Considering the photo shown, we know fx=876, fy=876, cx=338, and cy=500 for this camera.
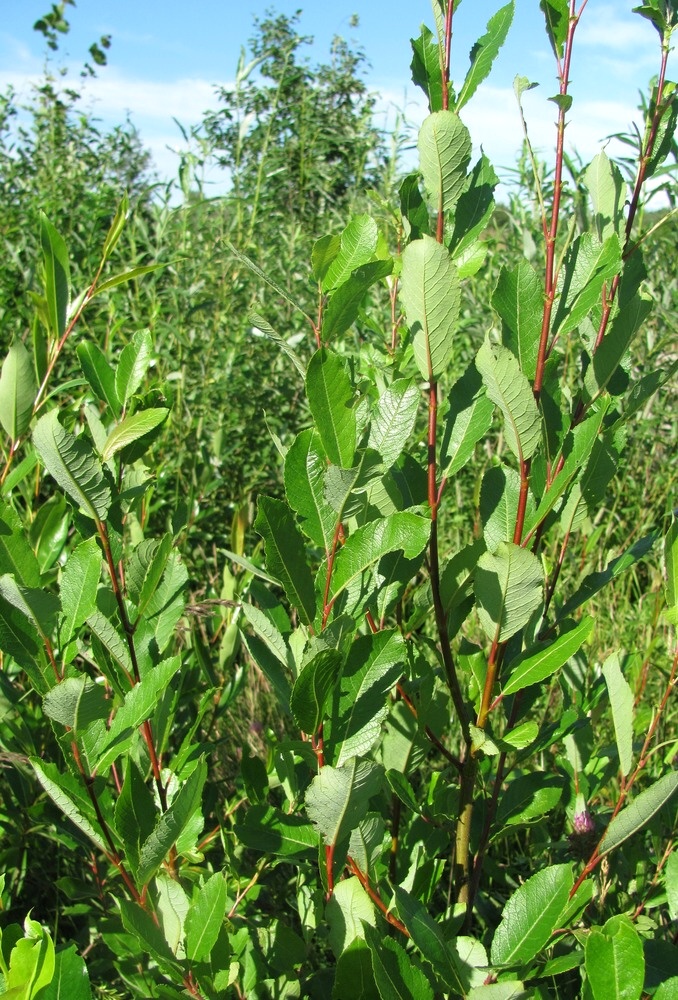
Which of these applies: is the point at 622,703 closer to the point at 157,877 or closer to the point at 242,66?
the point at 157,877

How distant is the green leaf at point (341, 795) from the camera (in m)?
0.86

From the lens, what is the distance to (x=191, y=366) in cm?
393

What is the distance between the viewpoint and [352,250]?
3.42ft

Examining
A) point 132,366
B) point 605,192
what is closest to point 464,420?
point 605,192

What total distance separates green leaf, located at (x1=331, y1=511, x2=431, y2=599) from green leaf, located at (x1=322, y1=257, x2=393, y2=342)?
240mm

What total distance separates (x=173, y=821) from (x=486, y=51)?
37.4 inches

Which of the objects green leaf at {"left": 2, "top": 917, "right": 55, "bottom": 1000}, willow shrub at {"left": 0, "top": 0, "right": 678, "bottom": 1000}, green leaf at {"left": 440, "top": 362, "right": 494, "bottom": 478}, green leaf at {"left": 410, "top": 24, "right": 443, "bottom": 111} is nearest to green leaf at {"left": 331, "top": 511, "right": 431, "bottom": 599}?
willow shrub at {"left": 0, "top": 0, "right": 678, "bottom": 1000}

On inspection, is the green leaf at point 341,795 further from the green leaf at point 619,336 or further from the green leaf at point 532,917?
the green leaf at point 619,336

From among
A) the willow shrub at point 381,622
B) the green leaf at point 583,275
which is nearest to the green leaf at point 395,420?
the willow shrub at point 381,622

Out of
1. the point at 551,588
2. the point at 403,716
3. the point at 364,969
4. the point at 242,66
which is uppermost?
the point at 242,66

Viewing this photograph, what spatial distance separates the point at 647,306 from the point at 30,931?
0.95 meters

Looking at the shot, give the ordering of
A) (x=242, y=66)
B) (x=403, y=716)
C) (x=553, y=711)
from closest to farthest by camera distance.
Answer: (x=403, y=716), (x=553, y=711), (x=242, y=66)

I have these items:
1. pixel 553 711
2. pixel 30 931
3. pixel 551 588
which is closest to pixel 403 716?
pixel 551 588

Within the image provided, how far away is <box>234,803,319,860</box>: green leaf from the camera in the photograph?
1043mm
